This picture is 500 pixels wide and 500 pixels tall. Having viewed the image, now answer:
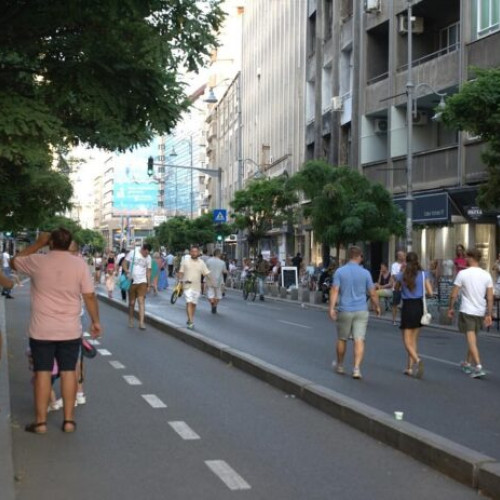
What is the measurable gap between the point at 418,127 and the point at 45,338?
95.5 feet

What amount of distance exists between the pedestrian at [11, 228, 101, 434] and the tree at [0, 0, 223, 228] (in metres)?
1.53

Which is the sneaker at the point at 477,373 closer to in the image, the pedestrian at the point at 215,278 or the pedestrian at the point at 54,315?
the pedestrian at the point at 54,315

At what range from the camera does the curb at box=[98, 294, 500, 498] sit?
5777 mm

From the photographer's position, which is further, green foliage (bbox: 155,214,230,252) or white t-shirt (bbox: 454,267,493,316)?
green foliage (bbox: 155,214,230,252)

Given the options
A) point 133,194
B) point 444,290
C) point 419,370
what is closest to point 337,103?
point 444,290

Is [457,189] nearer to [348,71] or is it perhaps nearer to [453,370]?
[348,71]

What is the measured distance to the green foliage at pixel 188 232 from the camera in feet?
249

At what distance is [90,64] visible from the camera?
28.5ft

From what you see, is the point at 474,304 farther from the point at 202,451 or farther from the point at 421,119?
the point at 421,119

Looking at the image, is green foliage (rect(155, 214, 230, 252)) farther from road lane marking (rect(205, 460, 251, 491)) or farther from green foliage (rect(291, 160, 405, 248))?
road lane marking (rect(205, 460, 251, 491))

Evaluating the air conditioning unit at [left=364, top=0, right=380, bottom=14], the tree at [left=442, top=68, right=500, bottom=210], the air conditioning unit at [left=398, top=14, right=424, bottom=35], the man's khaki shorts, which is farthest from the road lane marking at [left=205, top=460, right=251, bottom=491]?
the air conditioning unit at [left=364, top=0, right=380, bottom=14]

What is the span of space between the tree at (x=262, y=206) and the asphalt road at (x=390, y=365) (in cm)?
2122

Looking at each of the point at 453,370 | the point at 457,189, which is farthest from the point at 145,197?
the point at 453,370

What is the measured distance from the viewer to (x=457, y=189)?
2911 centimetres
